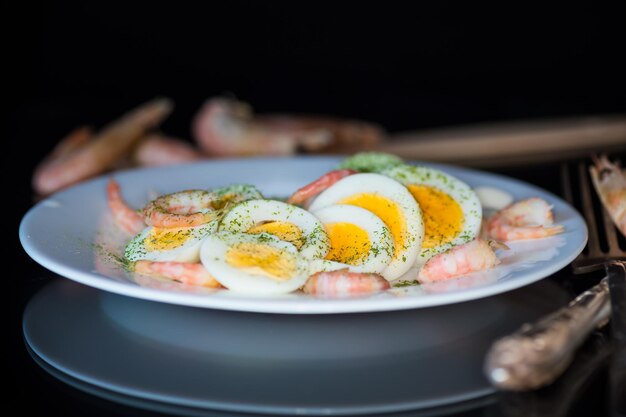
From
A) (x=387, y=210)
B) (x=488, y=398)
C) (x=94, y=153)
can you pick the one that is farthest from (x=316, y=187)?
(x=94, y=153)

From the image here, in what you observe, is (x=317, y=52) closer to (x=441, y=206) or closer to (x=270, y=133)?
(x=270, y=133)

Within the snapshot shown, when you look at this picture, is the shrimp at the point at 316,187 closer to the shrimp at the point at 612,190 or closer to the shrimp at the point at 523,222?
the shrimp at the point at 523,222

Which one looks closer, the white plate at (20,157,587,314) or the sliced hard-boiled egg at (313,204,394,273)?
the white plate at (20,157,587,314)

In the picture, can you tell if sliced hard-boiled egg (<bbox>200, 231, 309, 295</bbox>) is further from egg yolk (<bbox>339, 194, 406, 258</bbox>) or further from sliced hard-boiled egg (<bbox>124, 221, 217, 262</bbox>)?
egg yolk (<bbox>339, 194, 406, 258</bbox>)

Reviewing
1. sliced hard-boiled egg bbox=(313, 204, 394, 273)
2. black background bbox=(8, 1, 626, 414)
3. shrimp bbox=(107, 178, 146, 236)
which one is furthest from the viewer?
black background bbox=(8, 1, 626, 414)

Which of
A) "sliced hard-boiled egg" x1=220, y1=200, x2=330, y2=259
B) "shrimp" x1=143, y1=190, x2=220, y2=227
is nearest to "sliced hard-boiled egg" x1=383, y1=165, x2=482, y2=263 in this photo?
"sliced hard-boiled egg" x1=220, y1=200, x2=330, y2=259

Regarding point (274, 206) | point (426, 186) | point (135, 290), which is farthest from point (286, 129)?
point (135, 290)
